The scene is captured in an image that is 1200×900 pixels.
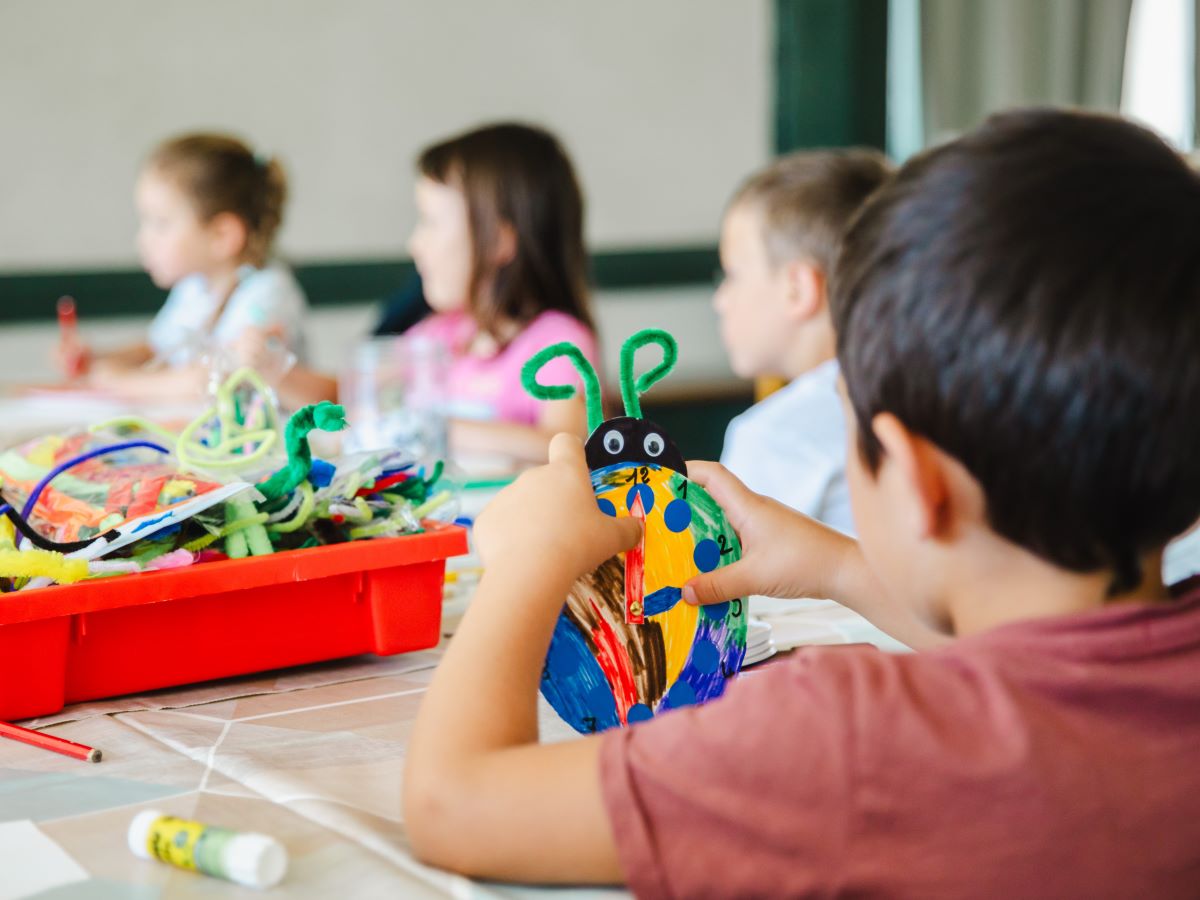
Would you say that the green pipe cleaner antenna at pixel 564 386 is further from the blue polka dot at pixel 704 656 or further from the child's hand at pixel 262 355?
the child's hand at pixel 262 355

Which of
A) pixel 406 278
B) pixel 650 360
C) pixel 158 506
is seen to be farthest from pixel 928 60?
pixel 158 506

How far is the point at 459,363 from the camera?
7.19 feet

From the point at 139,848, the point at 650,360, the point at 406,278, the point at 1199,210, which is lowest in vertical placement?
the point at 650,360

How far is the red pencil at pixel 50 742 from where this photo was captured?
0.67 meters

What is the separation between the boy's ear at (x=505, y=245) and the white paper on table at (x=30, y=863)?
63.9 inches

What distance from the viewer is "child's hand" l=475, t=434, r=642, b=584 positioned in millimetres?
618

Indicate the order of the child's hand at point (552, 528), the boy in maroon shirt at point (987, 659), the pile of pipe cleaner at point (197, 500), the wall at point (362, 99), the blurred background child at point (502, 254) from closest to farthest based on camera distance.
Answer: the boy in maroon shirt at point (987, 659) < the child's hand at point (552, 528) < the pile of pipe cleaner at point (197, 500) < the blurred background child at point (502, 254) < the wall at point (362, 99)

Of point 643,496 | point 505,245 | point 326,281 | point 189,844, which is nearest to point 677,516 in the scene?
point 643,496

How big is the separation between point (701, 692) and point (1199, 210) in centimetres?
33

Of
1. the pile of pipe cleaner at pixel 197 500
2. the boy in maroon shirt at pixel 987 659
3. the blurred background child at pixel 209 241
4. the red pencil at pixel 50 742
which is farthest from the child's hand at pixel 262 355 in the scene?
the boy in maroon shirt at pixel 987 659

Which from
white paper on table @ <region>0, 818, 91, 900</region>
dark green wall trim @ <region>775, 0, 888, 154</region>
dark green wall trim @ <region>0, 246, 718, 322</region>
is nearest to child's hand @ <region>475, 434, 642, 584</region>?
white paper on table @ <region>0, 818, 91, 900</region>

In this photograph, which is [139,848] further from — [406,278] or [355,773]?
[406,278]

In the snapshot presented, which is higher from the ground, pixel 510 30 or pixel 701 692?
pixel 510 30

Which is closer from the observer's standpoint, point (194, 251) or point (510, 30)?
point (194, 251)
